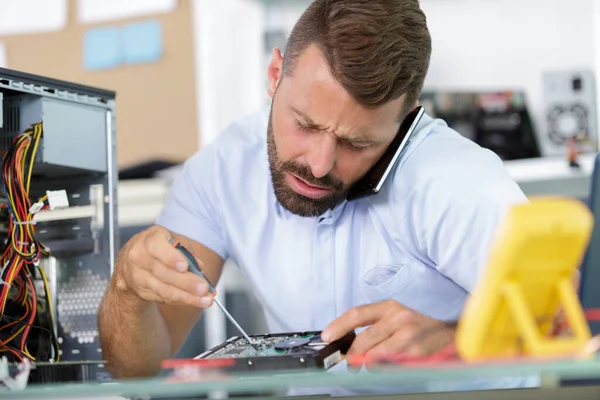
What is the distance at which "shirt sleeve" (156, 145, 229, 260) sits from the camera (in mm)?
1516

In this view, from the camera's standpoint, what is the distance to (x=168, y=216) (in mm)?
1528

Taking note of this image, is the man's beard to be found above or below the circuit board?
above

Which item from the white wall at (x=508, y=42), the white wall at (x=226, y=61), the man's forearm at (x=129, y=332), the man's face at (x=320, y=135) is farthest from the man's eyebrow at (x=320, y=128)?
the white wall at (x=226, y=61)

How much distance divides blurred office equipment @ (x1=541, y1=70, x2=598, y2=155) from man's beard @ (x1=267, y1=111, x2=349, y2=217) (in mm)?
1814

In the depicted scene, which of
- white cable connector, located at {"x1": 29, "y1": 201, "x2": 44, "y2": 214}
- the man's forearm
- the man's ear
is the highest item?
the man's ear

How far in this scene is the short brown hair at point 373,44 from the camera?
3.79 ft

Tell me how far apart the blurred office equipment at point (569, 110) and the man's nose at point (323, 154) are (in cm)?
193

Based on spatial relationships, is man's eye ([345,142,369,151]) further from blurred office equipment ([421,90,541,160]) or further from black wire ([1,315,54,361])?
blurred office equipment ([421,90,541,160])

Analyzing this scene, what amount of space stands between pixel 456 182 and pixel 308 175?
0.77 ft

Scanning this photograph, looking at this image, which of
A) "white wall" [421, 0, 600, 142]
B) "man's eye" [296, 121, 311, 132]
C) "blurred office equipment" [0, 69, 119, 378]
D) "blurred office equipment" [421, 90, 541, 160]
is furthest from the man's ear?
"white wall" [421, 0, 600, 142]

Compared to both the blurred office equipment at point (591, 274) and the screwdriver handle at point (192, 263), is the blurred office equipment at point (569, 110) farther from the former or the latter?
the screwdriver handle at point (192, 263)

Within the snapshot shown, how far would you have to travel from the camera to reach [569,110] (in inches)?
116

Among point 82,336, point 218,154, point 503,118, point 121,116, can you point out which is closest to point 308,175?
point 218,154

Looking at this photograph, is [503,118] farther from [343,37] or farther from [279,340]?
[279,340]
